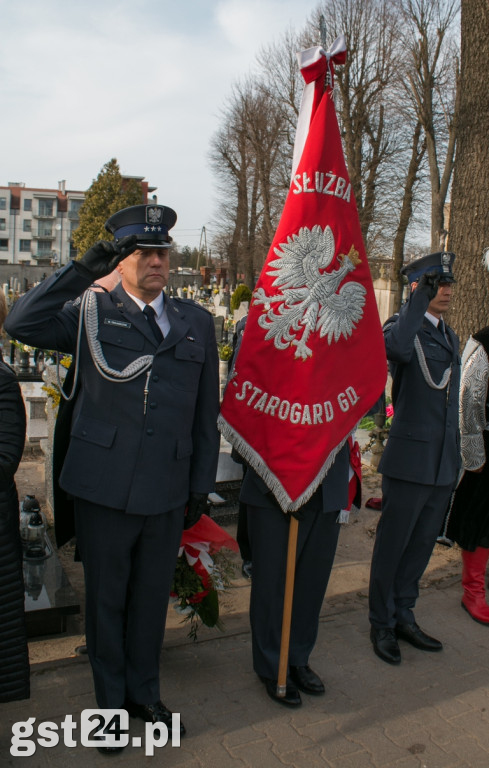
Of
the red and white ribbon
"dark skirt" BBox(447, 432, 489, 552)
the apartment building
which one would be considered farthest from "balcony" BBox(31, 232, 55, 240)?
the red and white ribbon

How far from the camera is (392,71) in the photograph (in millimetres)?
21547

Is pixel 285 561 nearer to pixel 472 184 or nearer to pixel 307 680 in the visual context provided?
pixel 307 680

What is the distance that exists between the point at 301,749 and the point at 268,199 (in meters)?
28.0

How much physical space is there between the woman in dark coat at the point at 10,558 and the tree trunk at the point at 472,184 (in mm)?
4113

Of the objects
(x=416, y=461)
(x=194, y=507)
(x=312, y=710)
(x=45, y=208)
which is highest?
(x=45, y=208)

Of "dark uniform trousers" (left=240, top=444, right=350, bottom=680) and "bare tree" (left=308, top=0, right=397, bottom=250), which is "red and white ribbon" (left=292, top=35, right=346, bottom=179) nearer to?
"dark uniform trousers" (left=240, top=444, right=350, bottom=680)

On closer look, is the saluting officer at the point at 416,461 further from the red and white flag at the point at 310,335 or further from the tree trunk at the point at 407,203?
the tree trunk at the point at 407,203

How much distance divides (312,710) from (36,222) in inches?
3278

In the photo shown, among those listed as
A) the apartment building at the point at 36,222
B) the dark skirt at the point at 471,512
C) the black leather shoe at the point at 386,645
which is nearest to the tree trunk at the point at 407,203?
the dark skirt at the point at 471,512

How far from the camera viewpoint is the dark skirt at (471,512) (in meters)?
4.19

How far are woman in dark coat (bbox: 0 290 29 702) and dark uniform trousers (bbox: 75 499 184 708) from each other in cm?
30

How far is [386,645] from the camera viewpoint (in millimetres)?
3596

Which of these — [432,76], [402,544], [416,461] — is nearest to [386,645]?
[402,544]

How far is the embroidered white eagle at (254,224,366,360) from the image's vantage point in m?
3.19
